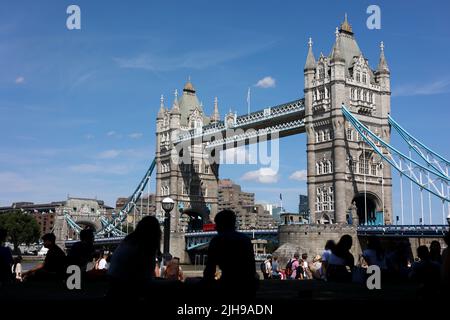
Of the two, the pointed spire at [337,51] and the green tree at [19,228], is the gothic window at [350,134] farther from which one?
the green tree at [19,228]

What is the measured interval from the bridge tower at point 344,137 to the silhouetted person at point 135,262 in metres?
41.3

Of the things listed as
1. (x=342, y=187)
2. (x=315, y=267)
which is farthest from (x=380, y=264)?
(x=342, y=187)

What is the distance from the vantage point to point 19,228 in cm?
10188

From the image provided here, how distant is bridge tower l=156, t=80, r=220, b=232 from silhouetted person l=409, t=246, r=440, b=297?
2359 inches

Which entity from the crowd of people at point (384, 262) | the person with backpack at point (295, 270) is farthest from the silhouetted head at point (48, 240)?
the person with backpack at point (295, 270)

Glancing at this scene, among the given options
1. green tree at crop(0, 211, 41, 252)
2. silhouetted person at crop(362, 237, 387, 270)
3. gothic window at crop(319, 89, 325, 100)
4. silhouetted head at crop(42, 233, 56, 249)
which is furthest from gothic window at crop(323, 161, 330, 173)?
green tree at crop(0, 211, 41, 252)

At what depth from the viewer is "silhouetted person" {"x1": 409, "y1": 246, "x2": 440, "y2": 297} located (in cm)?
756

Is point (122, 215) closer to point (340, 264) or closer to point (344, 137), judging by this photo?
point (344, 137)

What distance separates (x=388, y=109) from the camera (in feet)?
168

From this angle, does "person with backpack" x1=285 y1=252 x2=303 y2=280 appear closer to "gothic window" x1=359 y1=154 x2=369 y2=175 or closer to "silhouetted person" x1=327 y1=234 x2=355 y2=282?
"silhouetted person" x1=327 y1=234 x2=355 y2=282

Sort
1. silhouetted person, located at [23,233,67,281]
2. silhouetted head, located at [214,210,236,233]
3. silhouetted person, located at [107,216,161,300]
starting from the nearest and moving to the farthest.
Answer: silhouetted person, located at [107,216,161,300] < silhouetted head, located at [214,210,236,233] < silhouetted person, located at [23,233,67,281]

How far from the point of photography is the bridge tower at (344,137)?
47.8m

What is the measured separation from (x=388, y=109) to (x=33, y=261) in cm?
6846
